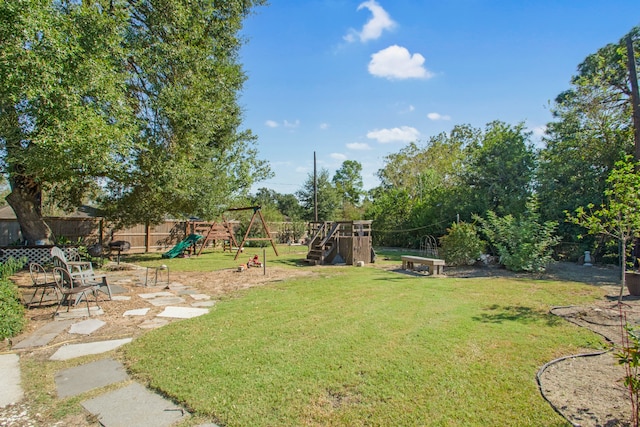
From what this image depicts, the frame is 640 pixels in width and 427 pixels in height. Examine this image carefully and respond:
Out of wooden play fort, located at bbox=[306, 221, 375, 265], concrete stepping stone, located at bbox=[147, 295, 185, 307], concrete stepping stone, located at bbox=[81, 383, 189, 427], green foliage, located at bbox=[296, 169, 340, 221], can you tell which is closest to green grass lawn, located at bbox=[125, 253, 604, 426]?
concrete stepping stone, located at bbox=[81, 383, 189, 427]

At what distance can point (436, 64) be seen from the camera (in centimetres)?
1079

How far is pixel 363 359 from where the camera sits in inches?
131

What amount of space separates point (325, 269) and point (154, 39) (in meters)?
8.23

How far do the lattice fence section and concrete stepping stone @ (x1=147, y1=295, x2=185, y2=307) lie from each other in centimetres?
495

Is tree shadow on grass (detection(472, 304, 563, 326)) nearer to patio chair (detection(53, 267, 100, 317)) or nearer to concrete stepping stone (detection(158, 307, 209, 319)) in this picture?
concrete stepping stone (detection(158, 307, 209, 319))

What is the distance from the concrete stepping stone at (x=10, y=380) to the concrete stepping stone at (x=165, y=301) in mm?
2443

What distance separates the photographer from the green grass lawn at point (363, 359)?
2.46 metres

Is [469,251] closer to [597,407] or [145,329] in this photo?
[597,407]

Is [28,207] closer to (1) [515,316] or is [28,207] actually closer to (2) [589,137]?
(1) [515,316]

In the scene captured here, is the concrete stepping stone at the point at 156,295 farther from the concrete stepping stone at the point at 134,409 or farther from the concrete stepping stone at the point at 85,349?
the concrete stepping stone at the point at 134,409

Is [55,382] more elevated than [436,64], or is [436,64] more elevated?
[436,64]

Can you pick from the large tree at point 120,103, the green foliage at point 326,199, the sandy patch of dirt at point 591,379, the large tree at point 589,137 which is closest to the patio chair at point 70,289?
the large tree at point 120,103

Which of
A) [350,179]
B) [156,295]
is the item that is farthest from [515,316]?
[350,179]

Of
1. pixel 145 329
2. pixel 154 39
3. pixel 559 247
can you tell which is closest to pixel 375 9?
pixel 154 39
